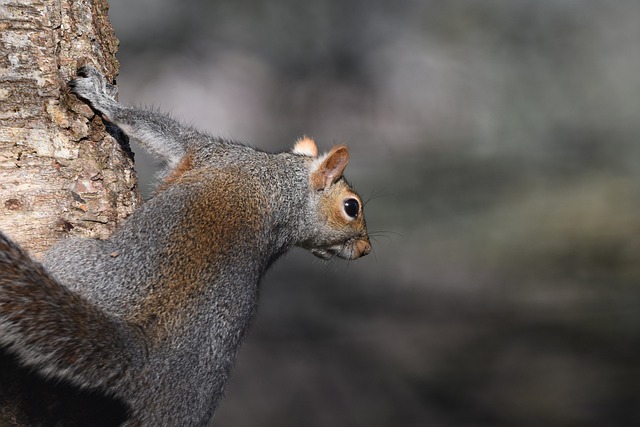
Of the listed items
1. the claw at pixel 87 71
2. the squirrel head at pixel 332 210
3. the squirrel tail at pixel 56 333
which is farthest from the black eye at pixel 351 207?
the squirrel tail at pixel 56 333

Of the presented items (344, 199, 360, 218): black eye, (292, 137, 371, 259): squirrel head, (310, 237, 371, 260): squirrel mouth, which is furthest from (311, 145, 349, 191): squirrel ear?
(310, 237, 371, 260): squirrel mouth

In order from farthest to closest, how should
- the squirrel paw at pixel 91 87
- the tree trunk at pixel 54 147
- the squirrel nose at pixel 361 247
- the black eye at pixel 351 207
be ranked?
the squirrel nose at pixel 361 247 → the black eye at pixel 351 207 → the squirrel paw at pixel 91 87 → the tree trunk at pixel 54 147

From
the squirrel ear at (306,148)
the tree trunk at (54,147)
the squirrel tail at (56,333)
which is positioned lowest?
the squirrel tail at (56,333)

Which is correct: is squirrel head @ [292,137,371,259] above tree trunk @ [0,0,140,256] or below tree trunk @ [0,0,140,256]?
above

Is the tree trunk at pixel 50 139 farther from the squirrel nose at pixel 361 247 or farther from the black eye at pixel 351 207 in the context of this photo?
the squirrel nose at pixel 361 247

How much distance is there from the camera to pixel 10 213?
6.29 feet

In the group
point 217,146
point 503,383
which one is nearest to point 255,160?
point 217,146

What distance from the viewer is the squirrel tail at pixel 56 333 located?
1699 millimetres

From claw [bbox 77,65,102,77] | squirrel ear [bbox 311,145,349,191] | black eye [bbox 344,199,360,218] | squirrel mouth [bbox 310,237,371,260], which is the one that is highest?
squirrel ear [bbox 311,145,349,191]

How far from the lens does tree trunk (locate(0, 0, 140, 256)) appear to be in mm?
1940

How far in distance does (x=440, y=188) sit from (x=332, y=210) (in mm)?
1255

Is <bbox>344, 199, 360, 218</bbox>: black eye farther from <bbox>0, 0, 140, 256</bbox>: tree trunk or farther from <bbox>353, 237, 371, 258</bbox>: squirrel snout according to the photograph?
<bbox>0, 0, 140, 256</bbox>: tree trunk

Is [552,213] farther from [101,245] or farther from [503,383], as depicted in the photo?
[101,245]

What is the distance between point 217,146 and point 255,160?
114 mm
